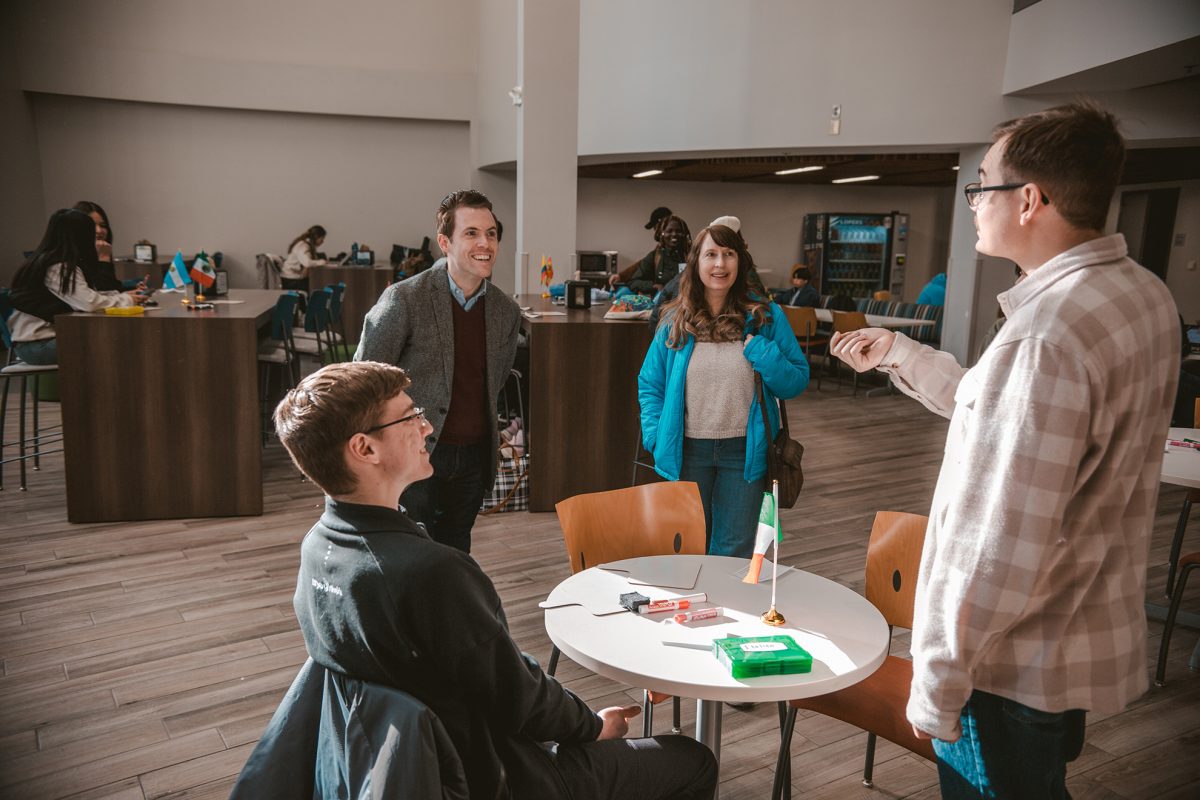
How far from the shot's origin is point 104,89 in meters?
10.9

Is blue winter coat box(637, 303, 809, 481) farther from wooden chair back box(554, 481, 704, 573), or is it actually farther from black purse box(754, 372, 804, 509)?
wooden chair back box(554, 481, 704, 573)

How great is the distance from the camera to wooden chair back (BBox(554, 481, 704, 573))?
2.50 m

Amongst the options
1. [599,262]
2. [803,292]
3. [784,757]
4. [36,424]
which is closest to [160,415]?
[36,424]

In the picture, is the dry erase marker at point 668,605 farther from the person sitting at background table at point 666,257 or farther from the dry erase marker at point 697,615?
the person sitting at background table at point 666,257

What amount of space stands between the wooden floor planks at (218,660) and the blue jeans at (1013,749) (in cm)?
122

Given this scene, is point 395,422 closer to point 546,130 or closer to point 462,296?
point 462,296

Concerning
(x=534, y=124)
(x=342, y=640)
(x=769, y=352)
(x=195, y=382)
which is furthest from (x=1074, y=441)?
(x=534, y=124)

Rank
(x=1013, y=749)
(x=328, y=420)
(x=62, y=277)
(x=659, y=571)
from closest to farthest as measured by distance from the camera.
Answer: (x=1013, y=749)
(x=328, y=420)
(x=659, y=571)
(x=62, y=277)

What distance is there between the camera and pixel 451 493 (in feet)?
9.77

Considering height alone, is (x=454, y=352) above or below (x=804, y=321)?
above

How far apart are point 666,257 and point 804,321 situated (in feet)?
12.7

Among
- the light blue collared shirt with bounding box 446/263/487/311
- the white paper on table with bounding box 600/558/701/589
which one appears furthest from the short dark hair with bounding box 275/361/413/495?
the light blue collared shirt with bounding box 446/263/487/311

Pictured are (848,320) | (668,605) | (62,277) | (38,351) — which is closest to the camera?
(668,605)

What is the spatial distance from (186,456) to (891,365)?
4.10 metres
